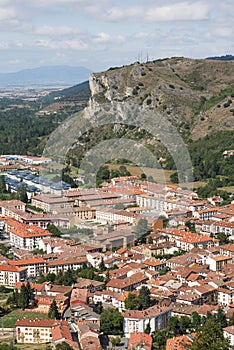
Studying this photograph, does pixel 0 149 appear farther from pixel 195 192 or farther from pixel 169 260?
pixel 169 260

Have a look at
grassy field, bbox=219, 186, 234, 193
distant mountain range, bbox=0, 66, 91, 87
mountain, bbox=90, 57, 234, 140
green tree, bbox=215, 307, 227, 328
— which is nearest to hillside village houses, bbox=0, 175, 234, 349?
green tree, bbox=215, 307, 227, 328

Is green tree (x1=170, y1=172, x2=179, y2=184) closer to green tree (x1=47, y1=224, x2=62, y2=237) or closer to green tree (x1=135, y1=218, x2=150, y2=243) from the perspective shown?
green tree (x1=135, y1=218, x2=150, y2=243)

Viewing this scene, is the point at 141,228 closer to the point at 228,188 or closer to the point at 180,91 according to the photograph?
the point at 228,188

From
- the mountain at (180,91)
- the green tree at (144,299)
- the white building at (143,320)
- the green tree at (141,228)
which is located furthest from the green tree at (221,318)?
the mountain at (180,91)

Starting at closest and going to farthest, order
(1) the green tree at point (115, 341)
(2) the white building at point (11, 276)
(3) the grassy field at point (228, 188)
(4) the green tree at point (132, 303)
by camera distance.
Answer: (1) the green tree at point (115, 341) → (4) the green tree at point (132, 303) → (2) the white building at point (11, 276) → (3) the grassy field at point (228, 188)

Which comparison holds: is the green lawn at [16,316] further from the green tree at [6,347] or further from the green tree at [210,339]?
the green tree at [210,339]

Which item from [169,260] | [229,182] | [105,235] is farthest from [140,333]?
[229,182]

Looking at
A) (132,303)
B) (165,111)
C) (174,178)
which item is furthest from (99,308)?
(165,111)
